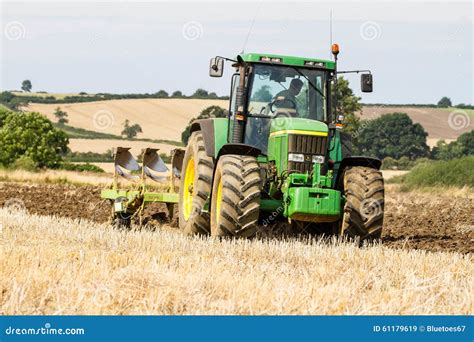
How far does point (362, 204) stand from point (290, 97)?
70.1 inches

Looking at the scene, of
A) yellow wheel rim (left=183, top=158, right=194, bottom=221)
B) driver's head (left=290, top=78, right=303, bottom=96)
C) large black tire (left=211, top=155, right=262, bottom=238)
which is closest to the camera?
large black tire (left=211, top=155, right=262, bottom=238)

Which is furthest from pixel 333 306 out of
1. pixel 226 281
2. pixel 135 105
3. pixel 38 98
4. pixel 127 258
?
pixel 38 98

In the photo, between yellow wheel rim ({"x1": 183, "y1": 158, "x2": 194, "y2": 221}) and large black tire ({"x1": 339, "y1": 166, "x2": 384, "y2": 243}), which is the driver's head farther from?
yellow wheel rim ({"x1": 183, "y1": 158, "x2": 194, "y2": 221})

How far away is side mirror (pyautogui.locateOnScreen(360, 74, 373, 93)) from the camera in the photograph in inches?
430

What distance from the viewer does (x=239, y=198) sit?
33.2 feet

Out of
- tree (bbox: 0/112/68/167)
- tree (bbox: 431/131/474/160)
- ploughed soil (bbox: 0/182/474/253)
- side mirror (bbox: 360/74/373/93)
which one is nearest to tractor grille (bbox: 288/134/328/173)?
side mirror (bbox: 360/74/373/93)

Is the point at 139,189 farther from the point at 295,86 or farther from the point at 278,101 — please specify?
the point at 295,86

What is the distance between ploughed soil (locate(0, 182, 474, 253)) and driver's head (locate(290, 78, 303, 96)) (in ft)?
8.08

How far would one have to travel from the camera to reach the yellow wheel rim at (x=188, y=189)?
40.8 ft

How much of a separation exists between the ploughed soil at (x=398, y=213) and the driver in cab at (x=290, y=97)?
2.36 metres

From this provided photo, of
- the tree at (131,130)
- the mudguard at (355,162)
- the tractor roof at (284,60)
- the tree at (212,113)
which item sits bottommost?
the tree at (131,130)

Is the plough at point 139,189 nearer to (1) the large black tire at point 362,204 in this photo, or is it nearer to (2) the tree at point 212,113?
(2) the tree at point 212,113

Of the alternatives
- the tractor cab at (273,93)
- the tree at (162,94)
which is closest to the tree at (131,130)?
the tree at (162,94)
